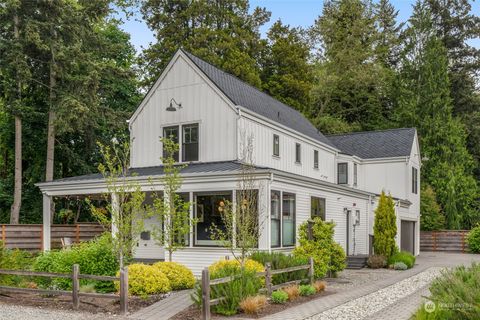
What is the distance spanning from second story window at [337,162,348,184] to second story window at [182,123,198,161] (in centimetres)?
1162

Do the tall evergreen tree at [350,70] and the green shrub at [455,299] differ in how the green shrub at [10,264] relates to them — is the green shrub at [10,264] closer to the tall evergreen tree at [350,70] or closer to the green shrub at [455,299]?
the green shrub at [455,299]

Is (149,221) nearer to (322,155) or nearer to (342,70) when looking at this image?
(322,155)

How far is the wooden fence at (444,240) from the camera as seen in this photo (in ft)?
121

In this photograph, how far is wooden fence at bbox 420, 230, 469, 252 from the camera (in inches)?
1449

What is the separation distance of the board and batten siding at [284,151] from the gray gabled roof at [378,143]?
4271 mm

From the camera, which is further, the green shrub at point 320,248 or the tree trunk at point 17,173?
the tree trunk at point 17,173

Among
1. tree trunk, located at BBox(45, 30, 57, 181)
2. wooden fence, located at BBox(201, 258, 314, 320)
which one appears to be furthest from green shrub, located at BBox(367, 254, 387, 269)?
tree trunk, located at BBox(45, 30, 57, 181)

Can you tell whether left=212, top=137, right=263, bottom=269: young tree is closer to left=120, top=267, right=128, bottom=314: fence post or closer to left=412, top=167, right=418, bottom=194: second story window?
left=120, top=267, right=128, bottom=314: fence post

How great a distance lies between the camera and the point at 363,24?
49.4 meters

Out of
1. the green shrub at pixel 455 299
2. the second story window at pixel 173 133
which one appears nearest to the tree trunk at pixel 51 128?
the second story window at pixel 173 133

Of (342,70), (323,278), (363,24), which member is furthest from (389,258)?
(363,24)

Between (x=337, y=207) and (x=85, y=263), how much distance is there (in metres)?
12.4

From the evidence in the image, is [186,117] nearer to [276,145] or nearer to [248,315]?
[276,145]

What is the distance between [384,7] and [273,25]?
1536 cm
